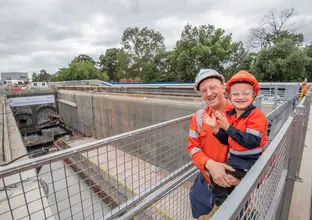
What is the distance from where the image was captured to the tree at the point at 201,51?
1507 cm

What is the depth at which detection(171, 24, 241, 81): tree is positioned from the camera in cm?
1507

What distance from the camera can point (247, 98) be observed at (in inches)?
41.4

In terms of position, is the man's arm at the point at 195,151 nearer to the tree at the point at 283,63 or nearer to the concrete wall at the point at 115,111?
the concrete wall at the point at 115,111

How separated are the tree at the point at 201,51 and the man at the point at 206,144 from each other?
14.7 m

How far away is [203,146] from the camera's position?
1.22m

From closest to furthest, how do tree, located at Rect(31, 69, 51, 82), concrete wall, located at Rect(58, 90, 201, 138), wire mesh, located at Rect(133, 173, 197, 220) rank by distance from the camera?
wire mesh, located at Rect(133, 173, 197, 220) < concrete wall, located at Rect(58, 90, 201, 138) < tree, located at Rect(31, 69, 51, 82)

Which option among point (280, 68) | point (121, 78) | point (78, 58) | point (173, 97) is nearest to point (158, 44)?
point (121, 78)

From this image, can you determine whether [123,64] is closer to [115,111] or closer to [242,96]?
[115,111]

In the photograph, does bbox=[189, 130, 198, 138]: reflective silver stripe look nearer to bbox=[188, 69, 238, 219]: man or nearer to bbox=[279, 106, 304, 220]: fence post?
bbox=[188, 69, 238, 219]: man

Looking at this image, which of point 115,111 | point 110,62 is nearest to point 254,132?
point 115,111

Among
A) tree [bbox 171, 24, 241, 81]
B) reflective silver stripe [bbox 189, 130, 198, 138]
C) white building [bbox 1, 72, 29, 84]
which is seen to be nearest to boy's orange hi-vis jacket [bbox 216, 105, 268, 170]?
reflective silver stripe [bbox 189, 130, 198, 138]

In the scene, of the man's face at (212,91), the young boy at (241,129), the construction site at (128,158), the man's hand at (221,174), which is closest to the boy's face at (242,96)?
the young boy at (241,129)

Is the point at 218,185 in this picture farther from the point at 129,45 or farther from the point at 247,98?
the point at 129,45

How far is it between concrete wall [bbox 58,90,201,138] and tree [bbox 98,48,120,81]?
2104 cm
